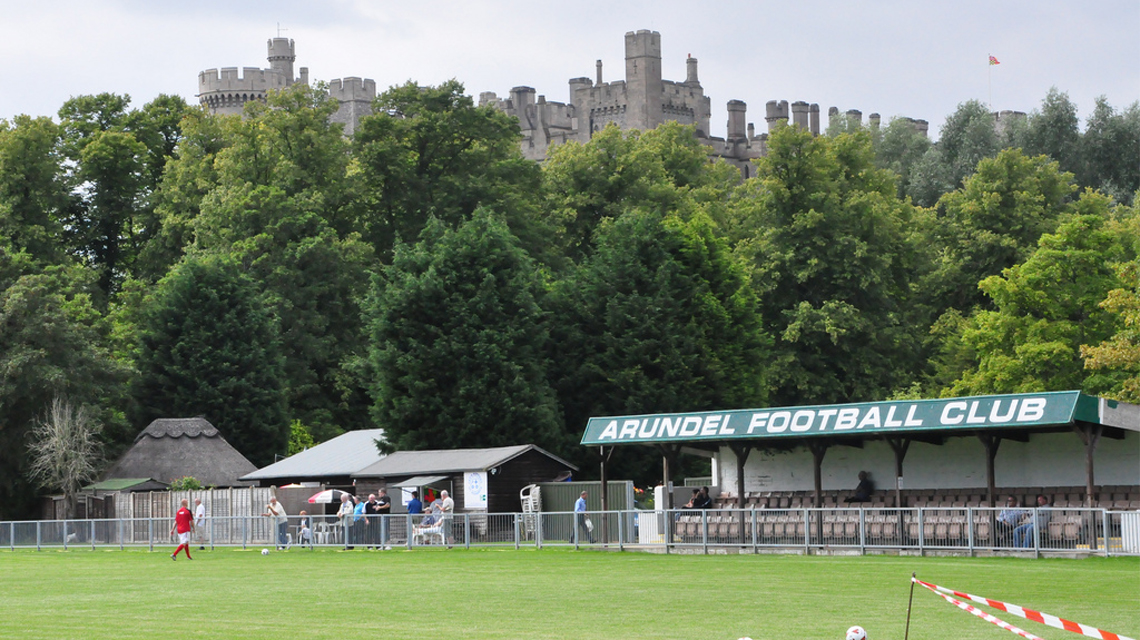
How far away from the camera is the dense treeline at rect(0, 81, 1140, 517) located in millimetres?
52969

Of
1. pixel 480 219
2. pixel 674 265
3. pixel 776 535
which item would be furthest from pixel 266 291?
pixel 776 535

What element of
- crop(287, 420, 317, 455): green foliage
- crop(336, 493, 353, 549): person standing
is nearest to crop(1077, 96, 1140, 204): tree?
crop(287, 420, 317, 455): green foliage

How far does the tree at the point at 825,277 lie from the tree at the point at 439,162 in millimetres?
10700

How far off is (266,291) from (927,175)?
125ft

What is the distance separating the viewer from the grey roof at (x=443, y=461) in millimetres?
41000

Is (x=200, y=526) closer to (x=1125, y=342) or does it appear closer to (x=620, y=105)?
(x=1125, y=342)

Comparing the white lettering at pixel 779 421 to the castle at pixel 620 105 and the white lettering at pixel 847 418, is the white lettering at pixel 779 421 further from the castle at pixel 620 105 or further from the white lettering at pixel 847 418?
the castle at pixel 620 105

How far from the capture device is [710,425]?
34.1 m

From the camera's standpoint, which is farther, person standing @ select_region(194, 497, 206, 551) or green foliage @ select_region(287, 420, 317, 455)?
green foliage @ select_region(287, 420, 317, 455)

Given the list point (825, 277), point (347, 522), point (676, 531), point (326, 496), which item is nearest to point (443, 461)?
point (326, 496)

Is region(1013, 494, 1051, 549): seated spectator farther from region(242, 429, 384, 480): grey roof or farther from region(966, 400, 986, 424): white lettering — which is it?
region(242, 429, 384, 480): grey roof

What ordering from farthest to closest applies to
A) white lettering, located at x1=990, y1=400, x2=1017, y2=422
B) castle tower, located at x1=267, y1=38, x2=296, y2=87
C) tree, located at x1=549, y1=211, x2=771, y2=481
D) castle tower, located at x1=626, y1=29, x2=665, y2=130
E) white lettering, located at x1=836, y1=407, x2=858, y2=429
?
castle tower, located at x1=267, y1=38, x2=296, y2=87, castle tower, located at x1=626, y1=29, x2=665, y2=130, tree, located at x1=549, y1=211, x2=771, y2=481, white lettering, located at x1=836, y1=407, x2=858, y2=429, white lettering, located at x1=990, y1=400, x2=1017, y2=422

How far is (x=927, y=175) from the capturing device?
82688mm

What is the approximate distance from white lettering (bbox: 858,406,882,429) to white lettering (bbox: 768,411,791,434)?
78.9 inches
